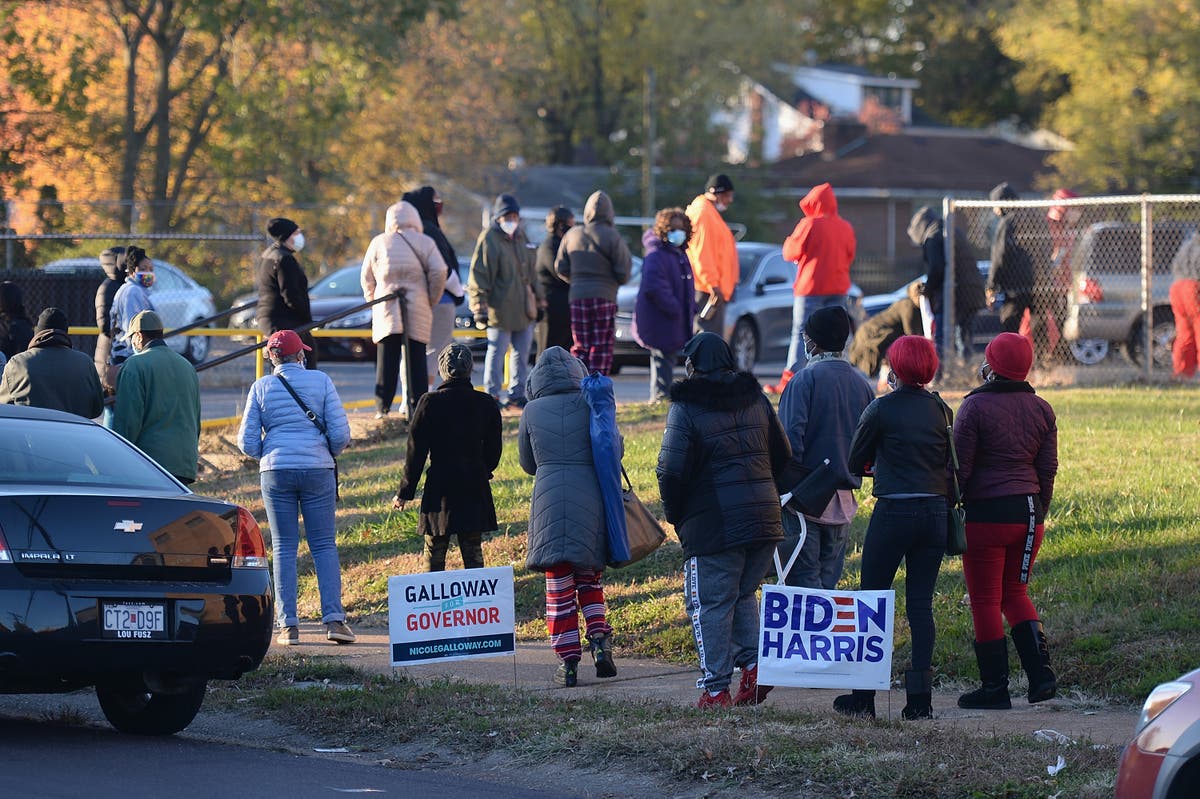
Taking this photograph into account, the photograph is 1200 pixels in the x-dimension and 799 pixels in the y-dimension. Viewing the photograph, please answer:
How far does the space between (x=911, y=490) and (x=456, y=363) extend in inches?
121

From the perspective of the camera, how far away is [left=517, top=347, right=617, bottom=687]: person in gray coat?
9438 mm

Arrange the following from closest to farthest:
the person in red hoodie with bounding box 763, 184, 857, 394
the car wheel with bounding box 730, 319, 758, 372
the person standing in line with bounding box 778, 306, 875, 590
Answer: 1. the person standing in line with bounding box 778, 306, 875, 590
2. the person in red hoodie with bounding box 763, 184, 857, 394
3. the car wheel with bounding box 730, 319, 758, 372

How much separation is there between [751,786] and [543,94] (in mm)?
51361

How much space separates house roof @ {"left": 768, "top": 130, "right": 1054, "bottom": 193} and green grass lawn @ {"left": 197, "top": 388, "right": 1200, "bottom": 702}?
127ft

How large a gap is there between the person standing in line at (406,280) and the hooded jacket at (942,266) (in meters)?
5.10

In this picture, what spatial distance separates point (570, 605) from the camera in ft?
31.7

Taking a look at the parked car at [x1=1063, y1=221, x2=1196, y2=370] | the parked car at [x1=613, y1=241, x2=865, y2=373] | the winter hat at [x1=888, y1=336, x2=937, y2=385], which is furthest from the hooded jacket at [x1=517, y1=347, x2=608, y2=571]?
the parked car at [x1=613, y1=241, x2=865, y2=373]

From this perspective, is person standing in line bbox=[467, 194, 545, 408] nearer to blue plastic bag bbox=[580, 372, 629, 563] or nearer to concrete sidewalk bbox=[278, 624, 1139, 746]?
concrete sidewalk bbox=[278, 624, 1139, 746]

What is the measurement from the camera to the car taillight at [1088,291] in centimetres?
1980

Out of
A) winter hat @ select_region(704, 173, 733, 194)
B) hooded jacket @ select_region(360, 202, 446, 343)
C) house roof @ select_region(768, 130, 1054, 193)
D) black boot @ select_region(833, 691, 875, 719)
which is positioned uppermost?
house roof @ select_region(768, 130, 1054, 193)

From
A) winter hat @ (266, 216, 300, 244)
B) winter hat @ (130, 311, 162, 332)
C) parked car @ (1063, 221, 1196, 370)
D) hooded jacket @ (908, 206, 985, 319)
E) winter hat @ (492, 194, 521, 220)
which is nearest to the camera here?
winter hat @ (130, 311, 162, 332)

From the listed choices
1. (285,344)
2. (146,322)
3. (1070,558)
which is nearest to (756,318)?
(1070,558)

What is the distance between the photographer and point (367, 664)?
10.2 meters

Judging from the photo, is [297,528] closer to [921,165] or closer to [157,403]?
[157,403]
